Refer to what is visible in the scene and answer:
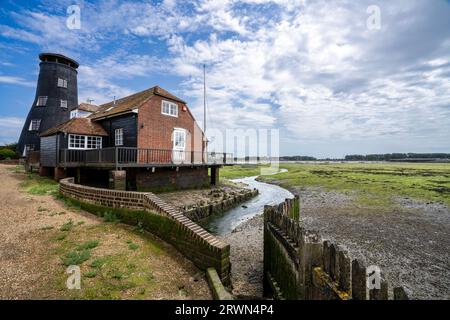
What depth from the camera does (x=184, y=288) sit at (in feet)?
16.5

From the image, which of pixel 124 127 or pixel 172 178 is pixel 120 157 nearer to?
pixel 124 127

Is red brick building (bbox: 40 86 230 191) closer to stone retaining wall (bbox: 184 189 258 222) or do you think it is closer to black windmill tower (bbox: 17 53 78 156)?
stone retaining wall (bbox: 184 189 258 222)

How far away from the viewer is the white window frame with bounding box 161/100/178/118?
2034 cm

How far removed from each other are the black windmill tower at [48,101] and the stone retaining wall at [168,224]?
29274 mm

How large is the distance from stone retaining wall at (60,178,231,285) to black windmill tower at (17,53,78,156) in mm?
29274

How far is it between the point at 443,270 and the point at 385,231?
415 centimetres

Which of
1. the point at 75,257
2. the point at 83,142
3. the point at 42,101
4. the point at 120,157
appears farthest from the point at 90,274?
the point at 42,101

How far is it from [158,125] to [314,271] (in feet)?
60.3

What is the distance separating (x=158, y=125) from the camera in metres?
19.8

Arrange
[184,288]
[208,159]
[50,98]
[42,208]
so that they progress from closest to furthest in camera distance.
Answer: [184,288] < [42,208] < [208,159] < [50,98]

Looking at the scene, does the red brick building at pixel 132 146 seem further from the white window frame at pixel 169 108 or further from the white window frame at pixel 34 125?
the white window frame at pixel 34 125
